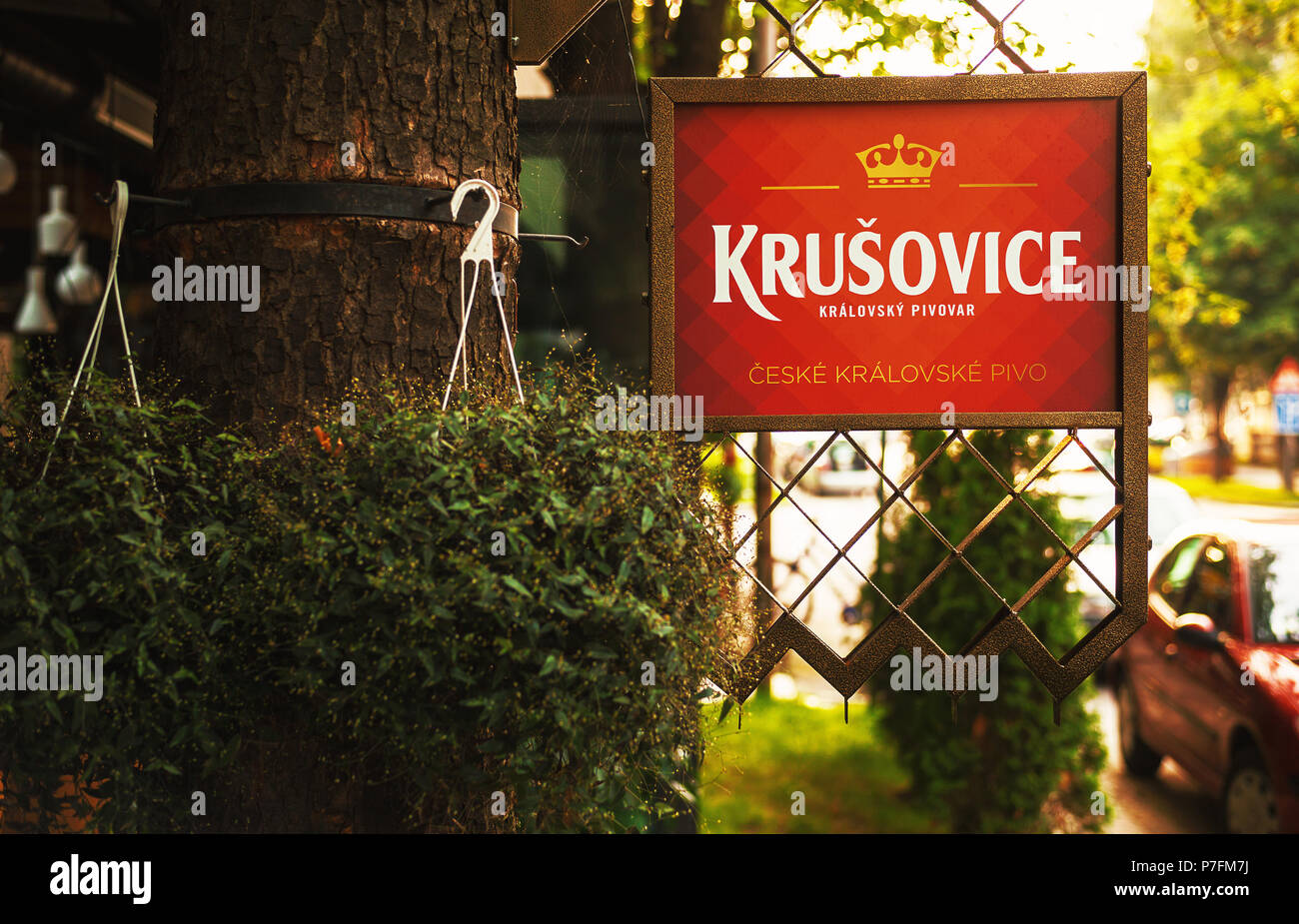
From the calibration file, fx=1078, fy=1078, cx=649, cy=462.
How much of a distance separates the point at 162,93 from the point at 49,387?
0.61m

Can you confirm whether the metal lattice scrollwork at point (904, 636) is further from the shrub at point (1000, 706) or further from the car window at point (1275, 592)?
the car window at point (1275, 592)

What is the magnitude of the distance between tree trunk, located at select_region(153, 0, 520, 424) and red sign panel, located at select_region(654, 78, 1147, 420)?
1.70 ft

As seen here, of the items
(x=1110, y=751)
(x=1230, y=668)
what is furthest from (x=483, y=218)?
(x=1110, y=751)

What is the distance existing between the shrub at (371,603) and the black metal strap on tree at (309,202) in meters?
0.38

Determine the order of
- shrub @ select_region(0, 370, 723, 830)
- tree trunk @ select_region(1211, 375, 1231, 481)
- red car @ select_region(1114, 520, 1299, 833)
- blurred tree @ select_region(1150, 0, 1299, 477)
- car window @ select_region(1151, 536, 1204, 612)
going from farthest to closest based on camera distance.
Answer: tree trunk @ select_region(1211, 375, 1231, 481) → blurred tree @ select_region(1150, 0, 1299, 477) → car window @ select_region(1151, 536, 1204, 612) → red car @ select_region(1114, 520, 1299, 833) → shrub @ select_region(0, 370, 723, 830)

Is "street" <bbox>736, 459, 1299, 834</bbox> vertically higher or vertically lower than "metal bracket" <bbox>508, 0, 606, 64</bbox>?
lower

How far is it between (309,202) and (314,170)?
0.20ft

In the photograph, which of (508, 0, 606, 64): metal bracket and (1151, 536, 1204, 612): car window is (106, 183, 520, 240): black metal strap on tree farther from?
→ (1151, 536, 1204, 612): car window

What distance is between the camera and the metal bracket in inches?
86.3

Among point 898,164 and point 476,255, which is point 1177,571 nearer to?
point 898,164

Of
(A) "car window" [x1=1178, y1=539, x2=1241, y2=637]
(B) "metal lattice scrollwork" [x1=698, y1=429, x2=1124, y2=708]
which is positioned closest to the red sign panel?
(B) "metal lattice scrollwork" [x1=698, y1=429, x2=1124, y2=708]

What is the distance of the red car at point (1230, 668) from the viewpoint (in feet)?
16.4

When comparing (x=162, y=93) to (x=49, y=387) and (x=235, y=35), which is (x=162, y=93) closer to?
(x=235, y=35)
